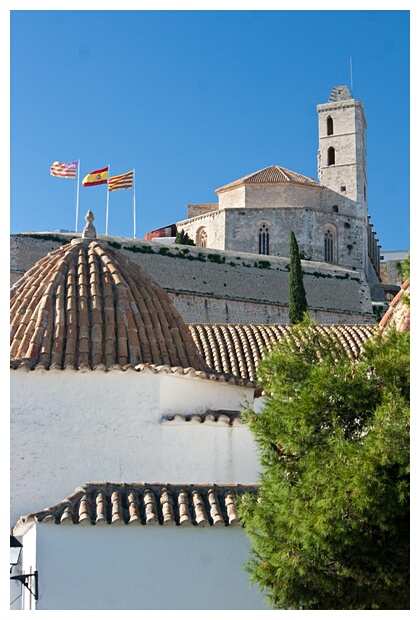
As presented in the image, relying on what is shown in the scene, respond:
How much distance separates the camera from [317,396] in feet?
30.8

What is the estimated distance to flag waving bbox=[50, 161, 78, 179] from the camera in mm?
47812

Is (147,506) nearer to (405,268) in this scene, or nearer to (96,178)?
(405,268)

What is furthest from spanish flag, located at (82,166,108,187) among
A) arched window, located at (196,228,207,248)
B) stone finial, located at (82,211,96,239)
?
stone finial, located at (82,211,96,239)

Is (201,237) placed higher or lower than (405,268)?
higher

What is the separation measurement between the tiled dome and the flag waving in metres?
33.6

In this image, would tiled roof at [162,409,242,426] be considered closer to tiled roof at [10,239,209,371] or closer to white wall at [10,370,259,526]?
white wall at [10,370,259,526]

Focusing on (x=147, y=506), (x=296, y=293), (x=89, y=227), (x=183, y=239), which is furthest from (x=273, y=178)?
(x=147, y=506)

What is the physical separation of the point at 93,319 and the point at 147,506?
3642 millimetres

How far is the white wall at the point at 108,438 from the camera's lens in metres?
12.7

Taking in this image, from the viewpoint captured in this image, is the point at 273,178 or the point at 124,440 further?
the point at 273,178

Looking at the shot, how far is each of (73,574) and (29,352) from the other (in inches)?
143

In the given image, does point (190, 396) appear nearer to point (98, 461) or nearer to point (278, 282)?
point (98, 461)

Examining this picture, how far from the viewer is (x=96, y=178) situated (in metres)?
50.7

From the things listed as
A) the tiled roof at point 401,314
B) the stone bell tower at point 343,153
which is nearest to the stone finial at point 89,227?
the tiled roof at point 401,314
